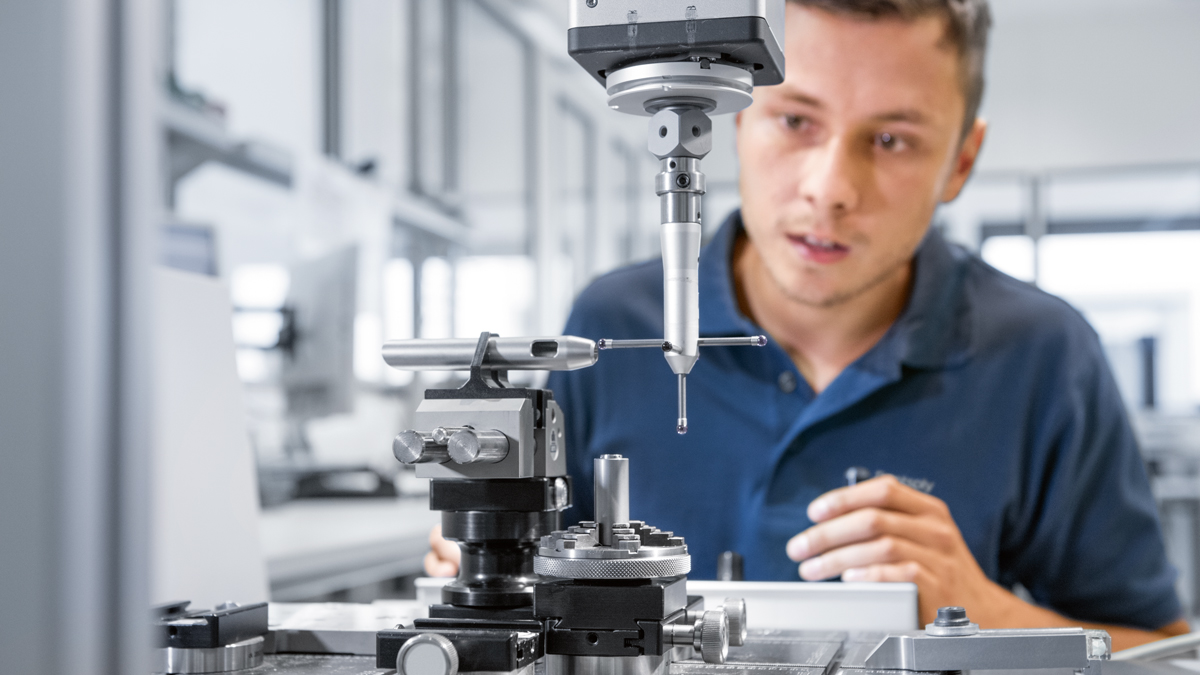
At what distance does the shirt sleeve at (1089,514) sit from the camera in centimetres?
132

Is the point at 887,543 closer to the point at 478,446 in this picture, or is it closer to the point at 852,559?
the point at 852,559

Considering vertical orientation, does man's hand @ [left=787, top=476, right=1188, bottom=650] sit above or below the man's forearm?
above

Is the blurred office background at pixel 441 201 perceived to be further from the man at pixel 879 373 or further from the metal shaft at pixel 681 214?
Result: the man at pixel 879 373

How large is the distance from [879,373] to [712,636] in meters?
0.84

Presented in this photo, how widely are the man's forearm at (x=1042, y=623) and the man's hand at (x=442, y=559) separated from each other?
20.4 inches

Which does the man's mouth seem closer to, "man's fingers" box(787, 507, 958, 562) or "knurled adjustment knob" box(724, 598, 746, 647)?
"man's fingers" box(787, 507, 958, 562)

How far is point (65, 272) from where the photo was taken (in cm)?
24

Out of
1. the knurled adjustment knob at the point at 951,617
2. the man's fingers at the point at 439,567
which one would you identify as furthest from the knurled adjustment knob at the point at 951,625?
the man's fingers at the point at 439,567

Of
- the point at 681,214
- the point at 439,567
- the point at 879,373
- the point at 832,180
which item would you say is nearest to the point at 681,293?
the point at 681,214

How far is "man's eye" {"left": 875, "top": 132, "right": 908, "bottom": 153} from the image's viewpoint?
1.28 m

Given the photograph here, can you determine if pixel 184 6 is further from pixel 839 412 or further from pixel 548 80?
pixel 548 80

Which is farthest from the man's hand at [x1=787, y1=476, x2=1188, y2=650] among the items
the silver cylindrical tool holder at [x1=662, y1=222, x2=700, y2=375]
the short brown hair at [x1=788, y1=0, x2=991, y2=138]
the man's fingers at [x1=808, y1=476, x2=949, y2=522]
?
the short brown hair at [x1=788, y1=0, x2=991, y2=138]

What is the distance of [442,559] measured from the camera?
101 cm

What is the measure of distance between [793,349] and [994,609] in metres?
0.48
